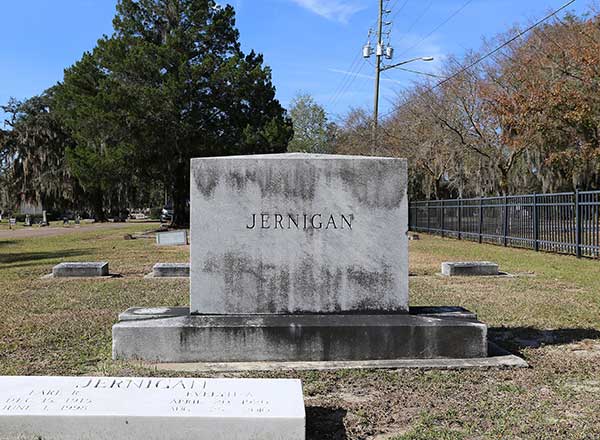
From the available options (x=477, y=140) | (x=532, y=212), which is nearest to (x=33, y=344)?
(x=532, y=212)

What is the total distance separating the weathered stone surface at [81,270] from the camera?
12.4 m

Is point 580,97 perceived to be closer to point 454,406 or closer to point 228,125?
point 454,406

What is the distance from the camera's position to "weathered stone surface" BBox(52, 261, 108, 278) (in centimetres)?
1238

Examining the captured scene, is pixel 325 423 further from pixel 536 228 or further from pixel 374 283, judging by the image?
pixel 536 228

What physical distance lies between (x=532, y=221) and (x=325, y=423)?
1696 centimetres

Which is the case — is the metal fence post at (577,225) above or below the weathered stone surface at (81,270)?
above

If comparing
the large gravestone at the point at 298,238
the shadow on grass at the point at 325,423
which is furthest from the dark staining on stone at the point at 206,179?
the shadow on grass at the point at 325,423

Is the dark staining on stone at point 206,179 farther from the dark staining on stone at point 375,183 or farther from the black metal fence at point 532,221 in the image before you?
the black metal fence at point 532,221

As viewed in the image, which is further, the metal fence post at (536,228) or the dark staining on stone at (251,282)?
the metal fence post at (536,228)

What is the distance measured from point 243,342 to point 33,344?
7.46 feet

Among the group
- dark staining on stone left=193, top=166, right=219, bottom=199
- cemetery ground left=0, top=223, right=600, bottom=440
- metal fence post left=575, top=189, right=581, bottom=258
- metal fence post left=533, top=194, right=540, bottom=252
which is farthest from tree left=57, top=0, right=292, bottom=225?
dark staining on stone left=193, top=166, right=219, bottom=199

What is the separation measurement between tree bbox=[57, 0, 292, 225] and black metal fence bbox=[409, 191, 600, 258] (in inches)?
487

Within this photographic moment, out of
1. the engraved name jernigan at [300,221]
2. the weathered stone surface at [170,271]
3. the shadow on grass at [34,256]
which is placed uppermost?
the engraved name jernigan at [300,221]

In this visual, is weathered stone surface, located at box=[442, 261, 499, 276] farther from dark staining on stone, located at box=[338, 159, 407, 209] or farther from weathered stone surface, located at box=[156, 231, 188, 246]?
weathered stone surface, located at box=[156, 231, 188, 246]
